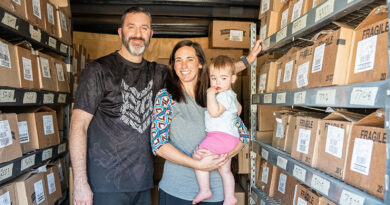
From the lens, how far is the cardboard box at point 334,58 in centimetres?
128

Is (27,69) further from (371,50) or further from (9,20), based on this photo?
(371,50)

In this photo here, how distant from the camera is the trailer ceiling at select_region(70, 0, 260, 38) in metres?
3.17

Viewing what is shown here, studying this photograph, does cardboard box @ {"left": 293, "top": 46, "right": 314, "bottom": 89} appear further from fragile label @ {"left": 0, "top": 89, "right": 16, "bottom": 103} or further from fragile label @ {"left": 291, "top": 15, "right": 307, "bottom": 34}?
fragile label @ {"left": 0, "top": 89, "right": 16, "bottom": 103}

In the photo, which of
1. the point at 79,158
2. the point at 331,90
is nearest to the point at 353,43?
the point at 331,90

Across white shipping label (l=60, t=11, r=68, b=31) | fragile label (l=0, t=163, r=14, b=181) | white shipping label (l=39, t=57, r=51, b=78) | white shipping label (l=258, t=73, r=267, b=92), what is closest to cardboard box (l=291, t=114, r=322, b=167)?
white shipping label (l=258, t=73, r=267, b=92)

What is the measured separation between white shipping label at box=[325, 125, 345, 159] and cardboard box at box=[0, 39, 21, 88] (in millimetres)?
1851

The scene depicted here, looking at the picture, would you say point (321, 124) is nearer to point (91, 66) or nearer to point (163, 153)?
point (163, 153)

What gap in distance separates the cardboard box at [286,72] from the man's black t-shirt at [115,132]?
3.05 feet

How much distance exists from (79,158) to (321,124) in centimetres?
139

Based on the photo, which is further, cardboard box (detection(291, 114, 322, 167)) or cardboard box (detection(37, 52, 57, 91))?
cardboard box (detection(37, 52, 57, 91))

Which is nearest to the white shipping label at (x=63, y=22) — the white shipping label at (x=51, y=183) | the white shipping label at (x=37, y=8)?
the white shipping label at (x=37, y=8)

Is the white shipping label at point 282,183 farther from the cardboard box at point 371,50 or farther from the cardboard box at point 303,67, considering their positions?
the cardboard box at point 371,50

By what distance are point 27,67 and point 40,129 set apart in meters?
0.49

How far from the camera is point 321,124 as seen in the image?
4.77 feet
